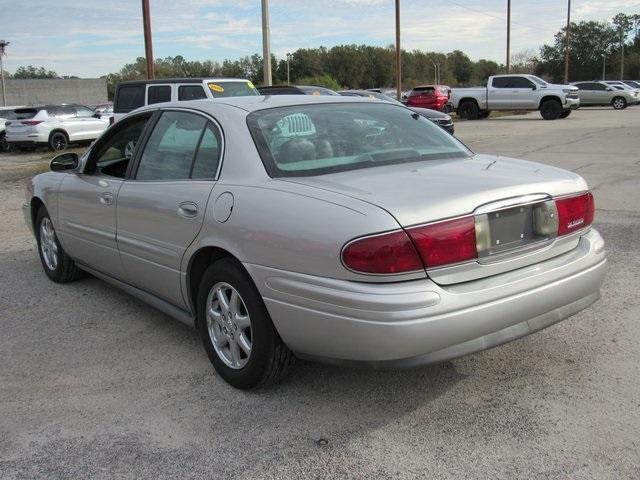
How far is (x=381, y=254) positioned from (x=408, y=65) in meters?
125

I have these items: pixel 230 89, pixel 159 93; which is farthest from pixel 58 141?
pixel 230 89

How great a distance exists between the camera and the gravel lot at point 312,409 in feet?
8.86

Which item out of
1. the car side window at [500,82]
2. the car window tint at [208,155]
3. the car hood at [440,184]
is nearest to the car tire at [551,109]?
the car side window at [500,82]

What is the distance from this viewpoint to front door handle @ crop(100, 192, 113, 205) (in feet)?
14.0

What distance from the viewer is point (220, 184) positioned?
133 inches

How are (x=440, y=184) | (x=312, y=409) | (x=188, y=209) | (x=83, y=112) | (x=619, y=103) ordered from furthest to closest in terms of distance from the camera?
(x=619, y=103) < (x=83, y=112) < (x=188, y=209) < (x=312, y=409) < (x=440, y=184)

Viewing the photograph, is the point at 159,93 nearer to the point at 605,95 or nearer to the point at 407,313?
the point at 407,313

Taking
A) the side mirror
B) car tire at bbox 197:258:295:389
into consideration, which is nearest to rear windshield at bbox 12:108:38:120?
the side mirror

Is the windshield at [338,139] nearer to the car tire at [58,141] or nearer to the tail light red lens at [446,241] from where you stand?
the tail light red lens at [446,241]

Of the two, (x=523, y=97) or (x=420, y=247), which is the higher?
(x=523, y=97)

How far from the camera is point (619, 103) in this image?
119 feet

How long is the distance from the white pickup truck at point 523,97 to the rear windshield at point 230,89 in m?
17.1

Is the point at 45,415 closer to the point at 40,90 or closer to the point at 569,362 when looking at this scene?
the point at 569,362

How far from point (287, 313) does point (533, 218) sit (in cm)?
123
